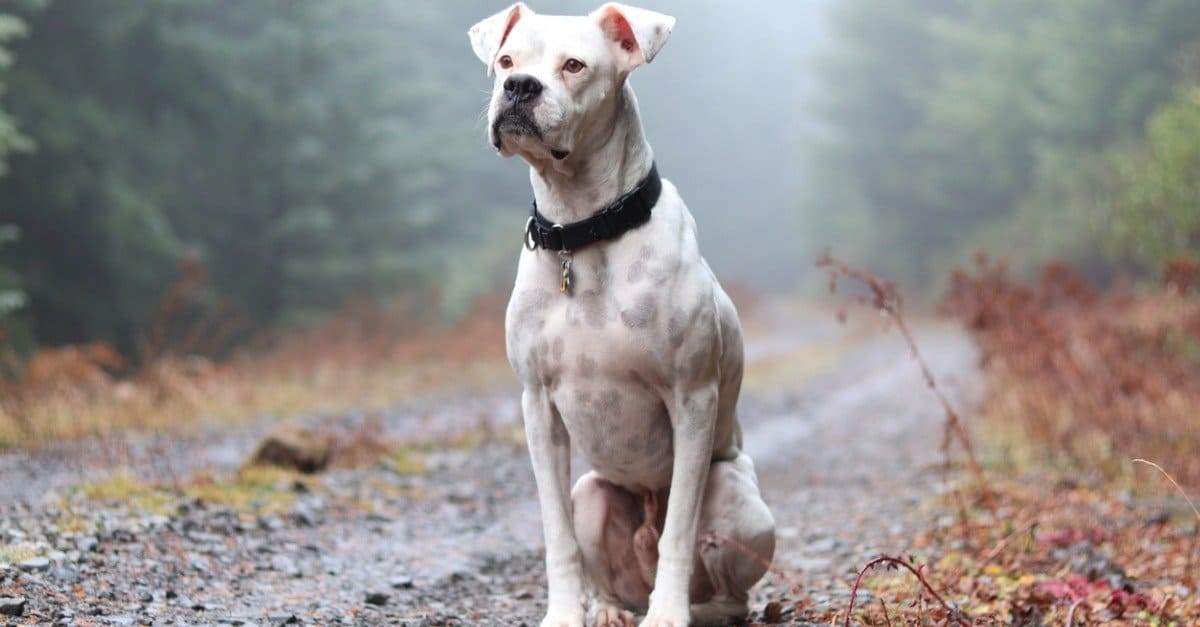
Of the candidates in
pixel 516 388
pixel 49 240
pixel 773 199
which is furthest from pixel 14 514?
pixel 773 199

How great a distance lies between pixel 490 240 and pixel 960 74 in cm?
1658

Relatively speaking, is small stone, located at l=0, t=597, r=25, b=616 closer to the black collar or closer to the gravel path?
the gravel path

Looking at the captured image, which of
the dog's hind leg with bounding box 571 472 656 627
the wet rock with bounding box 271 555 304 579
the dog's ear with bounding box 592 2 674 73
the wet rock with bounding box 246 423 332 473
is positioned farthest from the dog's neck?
the wet rock with bounding box 246 423 332 473

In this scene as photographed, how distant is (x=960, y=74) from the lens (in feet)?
114

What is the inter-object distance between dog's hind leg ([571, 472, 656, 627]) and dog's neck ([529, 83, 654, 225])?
1073 millimetres

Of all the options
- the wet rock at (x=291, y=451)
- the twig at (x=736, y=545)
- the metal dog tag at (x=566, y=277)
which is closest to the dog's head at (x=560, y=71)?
the metal dog tag at (x=566, y=277)

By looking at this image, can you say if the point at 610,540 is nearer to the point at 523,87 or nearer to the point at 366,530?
the point at 523,87

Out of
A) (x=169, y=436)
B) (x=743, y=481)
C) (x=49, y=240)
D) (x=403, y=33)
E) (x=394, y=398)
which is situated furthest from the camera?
(x=403, y=33)

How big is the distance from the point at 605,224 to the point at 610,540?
1222 mm

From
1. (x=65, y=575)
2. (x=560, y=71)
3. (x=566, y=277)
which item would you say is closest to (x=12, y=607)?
(x=65, y=575)

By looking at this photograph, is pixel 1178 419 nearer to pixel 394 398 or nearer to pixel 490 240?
pixel 394 398

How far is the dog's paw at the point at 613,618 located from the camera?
12.7 feet

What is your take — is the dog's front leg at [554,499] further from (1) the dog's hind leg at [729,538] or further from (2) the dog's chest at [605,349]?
(1) the dog's hind leg at [729,538]

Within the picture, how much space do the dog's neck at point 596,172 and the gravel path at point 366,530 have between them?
1767 mm
